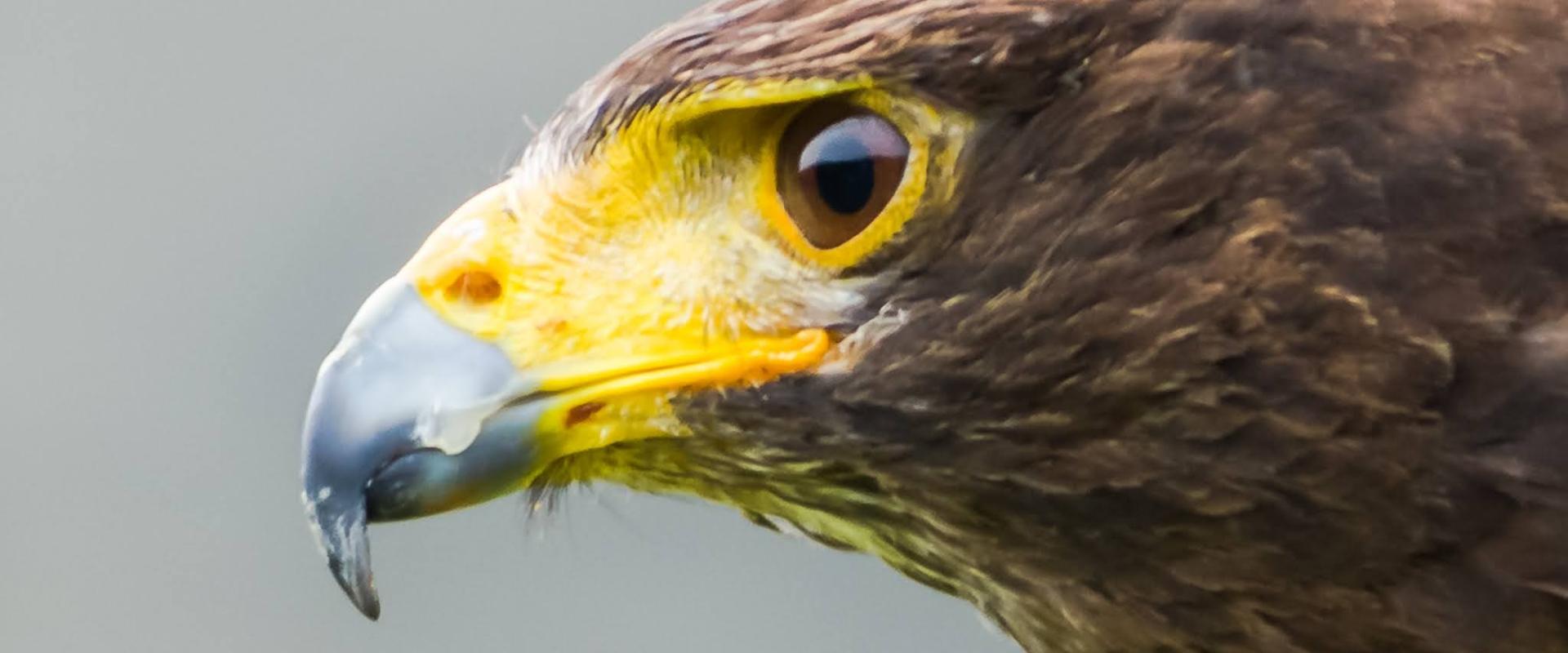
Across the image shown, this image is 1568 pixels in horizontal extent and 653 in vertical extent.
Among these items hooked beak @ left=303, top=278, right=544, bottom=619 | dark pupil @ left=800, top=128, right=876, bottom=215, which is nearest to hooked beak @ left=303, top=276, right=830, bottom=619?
hooked beak @ left=303, top=278, right=544, bottom=619

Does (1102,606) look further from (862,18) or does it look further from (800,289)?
(862,18)

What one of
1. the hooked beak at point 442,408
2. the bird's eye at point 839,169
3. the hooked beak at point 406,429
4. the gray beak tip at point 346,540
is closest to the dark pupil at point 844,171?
the bird's eye at point 839,169

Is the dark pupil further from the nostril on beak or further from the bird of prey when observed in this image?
the nostril on beak

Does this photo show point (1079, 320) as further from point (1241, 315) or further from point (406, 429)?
point (406, 429)

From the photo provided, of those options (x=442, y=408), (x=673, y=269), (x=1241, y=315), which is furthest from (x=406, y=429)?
(x=1241, y=315)

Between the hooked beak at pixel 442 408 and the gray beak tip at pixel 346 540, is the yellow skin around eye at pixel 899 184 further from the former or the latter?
the gray beak tip at pixel 346 540

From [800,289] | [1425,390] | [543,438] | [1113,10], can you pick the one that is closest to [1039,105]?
[1113,10]

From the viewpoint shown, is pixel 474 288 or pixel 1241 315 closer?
pixel 1241 315

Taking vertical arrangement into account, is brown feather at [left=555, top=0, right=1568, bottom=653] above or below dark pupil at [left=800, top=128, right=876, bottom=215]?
below
